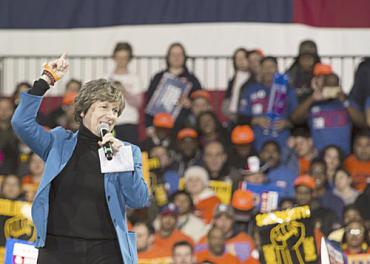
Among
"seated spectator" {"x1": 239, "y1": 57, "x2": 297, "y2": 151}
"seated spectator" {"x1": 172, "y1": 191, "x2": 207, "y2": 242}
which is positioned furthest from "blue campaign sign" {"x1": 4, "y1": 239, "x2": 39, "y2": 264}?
"seated spectator" {"x1": 239, "y1": 57, "x2": 297, "y2": 151}

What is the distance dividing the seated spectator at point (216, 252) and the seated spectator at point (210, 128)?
1.68 m

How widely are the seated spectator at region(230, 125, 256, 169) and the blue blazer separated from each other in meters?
5.39

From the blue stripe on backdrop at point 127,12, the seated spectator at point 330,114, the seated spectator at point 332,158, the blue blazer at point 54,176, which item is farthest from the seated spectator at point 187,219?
the blue blazer at point 54,176

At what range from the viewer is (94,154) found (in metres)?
5.86

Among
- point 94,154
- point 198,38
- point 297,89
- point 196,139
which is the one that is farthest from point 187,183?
point 94,154

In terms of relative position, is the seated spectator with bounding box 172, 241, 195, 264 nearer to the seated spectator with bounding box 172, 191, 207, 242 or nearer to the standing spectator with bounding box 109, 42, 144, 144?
the seated spectator with bounding box 172, 191, 207, 242

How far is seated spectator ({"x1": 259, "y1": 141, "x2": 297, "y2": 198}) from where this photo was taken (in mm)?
10727

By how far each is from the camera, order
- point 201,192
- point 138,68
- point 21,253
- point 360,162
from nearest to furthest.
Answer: point 21,253
point 201,192
point 360,162
point 138,68

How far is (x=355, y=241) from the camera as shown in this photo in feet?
31.3

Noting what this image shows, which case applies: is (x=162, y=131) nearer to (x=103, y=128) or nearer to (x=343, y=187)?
(x=343, y=187)

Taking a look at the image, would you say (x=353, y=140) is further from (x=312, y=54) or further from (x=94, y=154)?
(x=94, y=154)

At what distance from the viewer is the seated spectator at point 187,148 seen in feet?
37.1

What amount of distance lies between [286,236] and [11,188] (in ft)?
12.8

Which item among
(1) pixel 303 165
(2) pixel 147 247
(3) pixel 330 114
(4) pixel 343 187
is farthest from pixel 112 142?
(3) pixel 330 114
